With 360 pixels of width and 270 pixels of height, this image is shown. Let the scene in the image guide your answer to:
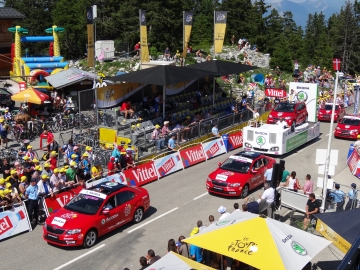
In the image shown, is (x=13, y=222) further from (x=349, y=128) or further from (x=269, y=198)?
(x=349, y=128)

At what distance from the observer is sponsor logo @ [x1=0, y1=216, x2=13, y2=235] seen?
1431 cm

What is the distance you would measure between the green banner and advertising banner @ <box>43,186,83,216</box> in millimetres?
12018

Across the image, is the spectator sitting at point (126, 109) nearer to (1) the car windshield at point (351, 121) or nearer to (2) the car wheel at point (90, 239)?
(2) the car wheel at point (90, 239)

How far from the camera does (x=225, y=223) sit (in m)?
11.1

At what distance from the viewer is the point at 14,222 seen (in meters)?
14.7

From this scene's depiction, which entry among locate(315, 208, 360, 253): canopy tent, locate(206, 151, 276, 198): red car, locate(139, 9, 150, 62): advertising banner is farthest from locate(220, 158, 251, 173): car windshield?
locate(139, 9, 150, 62): advertising banner

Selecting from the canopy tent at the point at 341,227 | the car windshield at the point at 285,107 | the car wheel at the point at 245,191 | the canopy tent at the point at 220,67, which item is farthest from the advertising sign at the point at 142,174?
the car windshield at the point at 285,107

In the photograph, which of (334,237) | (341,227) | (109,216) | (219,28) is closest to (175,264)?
(334,237)

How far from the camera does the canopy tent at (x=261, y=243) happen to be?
9695 millimetres

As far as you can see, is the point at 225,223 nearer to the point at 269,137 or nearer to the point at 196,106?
the point at 269,137

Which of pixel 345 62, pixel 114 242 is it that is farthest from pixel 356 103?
pixel 345 62

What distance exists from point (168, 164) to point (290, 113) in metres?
10.1

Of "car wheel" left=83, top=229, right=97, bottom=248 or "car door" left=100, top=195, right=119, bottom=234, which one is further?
"car door" left=100, top=195, right=119, bottom=234

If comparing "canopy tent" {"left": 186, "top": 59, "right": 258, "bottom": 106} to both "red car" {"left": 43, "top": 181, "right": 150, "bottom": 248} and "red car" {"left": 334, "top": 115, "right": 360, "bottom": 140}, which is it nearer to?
"red car" {"left": 334, "top": 115, "right": 360, "bottom": 140}
